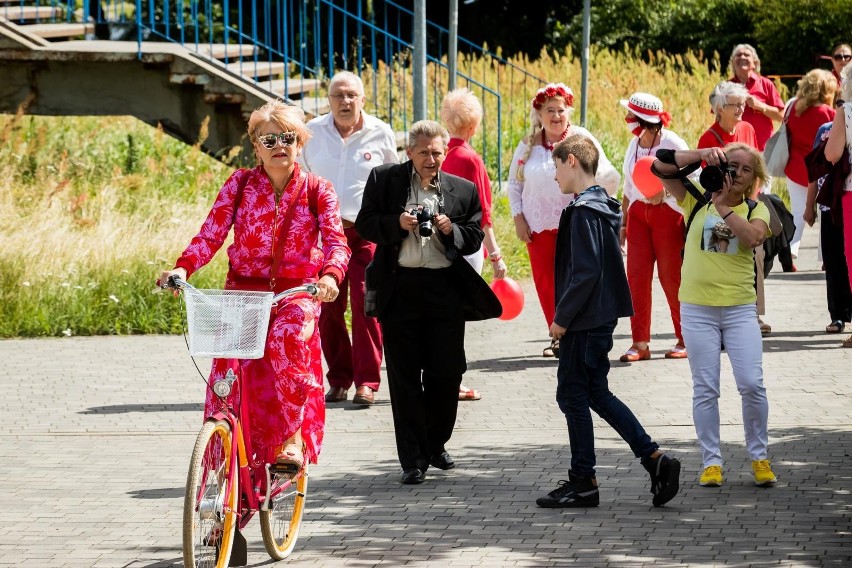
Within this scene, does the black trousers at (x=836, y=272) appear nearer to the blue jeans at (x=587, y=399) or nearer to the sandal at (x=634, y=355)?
the sandal at (x=634, y=355)

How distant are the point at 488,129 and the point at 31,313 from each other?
9.94 meters

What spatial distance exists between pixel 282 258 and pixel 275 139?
0.51 meters

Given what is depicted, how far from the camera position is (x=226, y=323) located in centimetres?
539

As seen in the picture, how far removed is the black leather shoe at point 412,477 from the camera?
7.29 m

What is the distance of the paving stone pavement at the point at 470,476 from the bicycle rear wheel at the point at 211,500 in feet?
1.67

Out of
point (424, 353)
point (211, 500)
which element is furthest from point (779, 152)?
point (211, 500)

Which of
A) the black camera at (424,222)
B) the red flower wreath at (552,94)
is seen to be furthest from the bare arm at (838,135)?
the black camera at (424,222)

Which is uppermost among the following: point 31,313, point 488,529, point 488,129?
point 488,129

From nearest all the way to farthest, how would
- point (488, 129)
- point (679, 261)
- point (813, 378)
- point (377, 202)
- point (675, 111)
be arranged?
point (377, 202)
point (813, 378)
point (679, 261)
point (488, 129)
point (675, 111)

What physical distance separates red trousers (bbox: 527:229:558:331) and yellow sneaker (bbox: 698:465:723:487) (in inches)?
124

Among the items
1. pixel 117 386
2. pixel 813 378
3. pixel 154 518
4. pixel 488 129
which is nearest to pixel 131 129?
pixel 488 129

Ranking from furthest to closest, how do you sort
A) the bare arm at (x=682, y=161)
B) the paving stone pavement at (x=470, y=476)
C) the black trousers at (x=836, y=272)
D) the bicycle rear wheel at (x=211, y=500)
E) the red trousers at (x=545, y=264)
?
the black trousers at (x=836, y=272), the red trousers at (x=545, y=264), the bare arm at (x=682, y=161), the paving stone pavement at (x=470, y=476), the bicycle rear wheel at (x=211, y=500)

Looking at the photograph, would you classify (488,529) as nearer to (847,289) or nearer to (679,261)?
(679,261)

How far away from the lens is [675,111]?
22.5m
